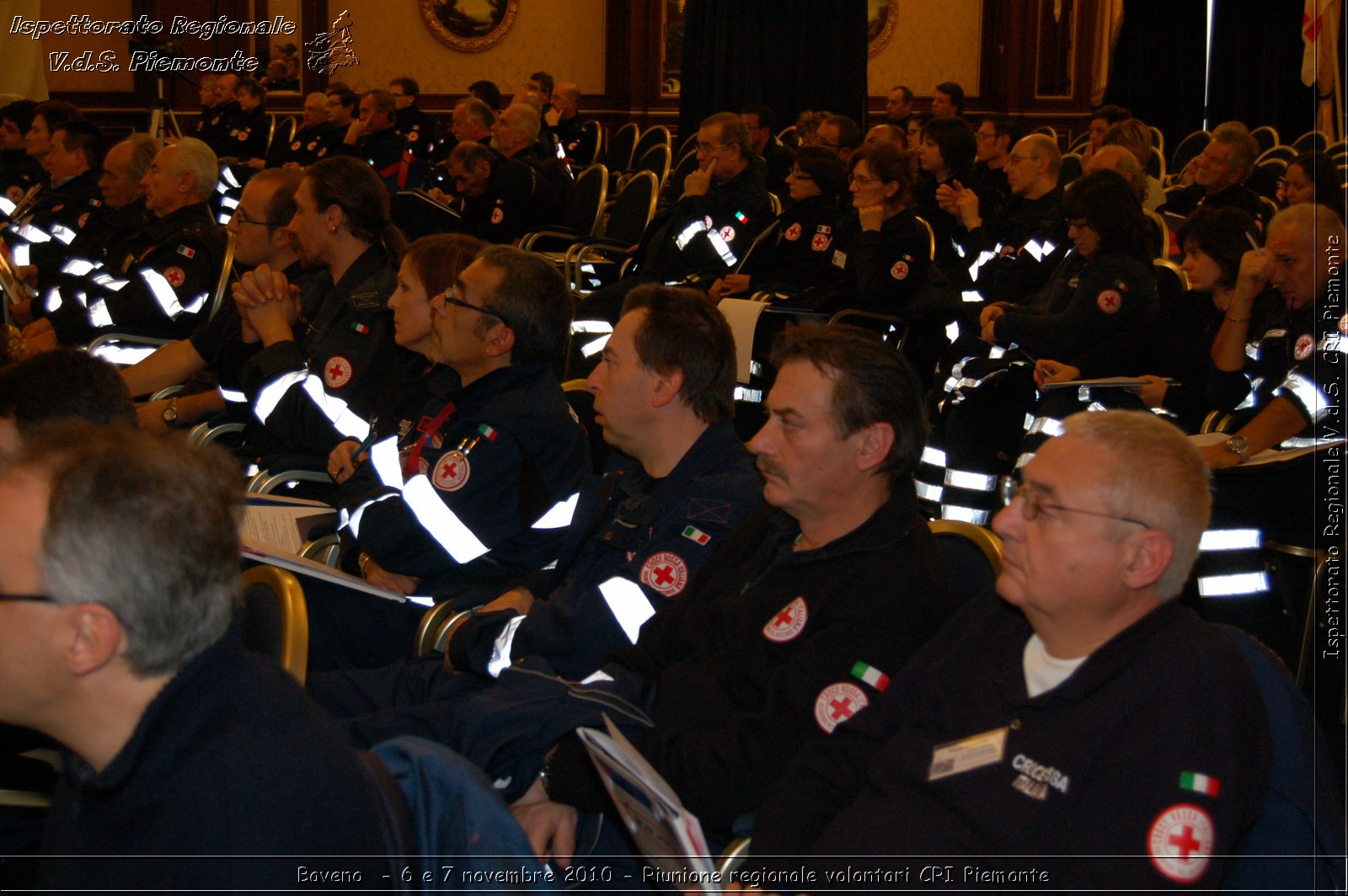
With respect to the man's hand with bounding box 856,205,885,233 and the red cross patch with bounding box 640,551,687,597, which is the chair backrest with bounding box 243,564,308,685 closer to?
the red cross patch with bounding box 640,551,687,597

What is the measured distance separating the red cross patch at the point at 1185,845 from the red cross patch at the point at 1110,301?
9.37 feet

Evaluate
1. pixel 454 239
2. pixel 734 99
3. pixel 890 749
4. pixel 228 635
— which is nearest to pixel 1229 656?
pixel 890 749

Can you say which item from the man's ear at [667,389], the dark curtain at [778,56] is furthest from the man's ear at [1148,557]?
the dark curtain at [778,56]

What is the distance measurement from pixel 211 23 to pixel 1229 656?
42.5ft

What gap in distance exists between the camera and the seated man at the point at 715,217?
238 inches

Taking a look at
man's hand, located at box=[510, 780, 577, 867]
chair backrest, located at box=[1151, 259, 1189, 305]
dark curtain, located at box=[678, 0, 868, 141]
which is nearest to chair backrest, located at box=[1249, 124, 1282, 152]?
dark curtain, located at box=[678, 0, 868, 141]

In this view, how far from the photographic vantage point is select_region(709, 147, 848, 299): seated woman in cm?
551

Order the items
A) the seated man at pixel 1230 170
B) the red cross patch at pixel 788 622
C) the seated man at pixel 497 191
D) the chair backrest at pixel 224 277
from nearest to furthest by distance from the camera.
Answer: the red cross patch at pixel 788 622
the chair backrest at pixel 224 277
the seated man at pixel 1230 170
the seated man at pixel 497 191

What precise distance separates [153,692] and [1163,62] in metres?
12.5

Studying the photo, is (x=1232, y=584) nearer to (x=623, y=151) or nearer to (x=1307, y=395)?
(x=1307, y=395)

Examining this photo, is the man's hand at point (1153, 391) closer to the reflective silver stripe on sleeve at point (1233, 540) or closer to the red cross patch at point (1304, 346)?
the red cross patch at point (1304, 346)

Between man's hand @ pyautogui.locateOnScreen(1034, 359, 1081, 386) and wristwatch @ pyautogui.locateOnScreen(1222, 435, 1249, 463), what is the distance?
741 mm

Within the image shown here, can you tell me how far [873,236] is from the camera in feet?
16.5

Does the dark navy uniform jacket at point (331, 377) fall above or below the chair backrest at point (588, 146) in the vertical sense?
below
